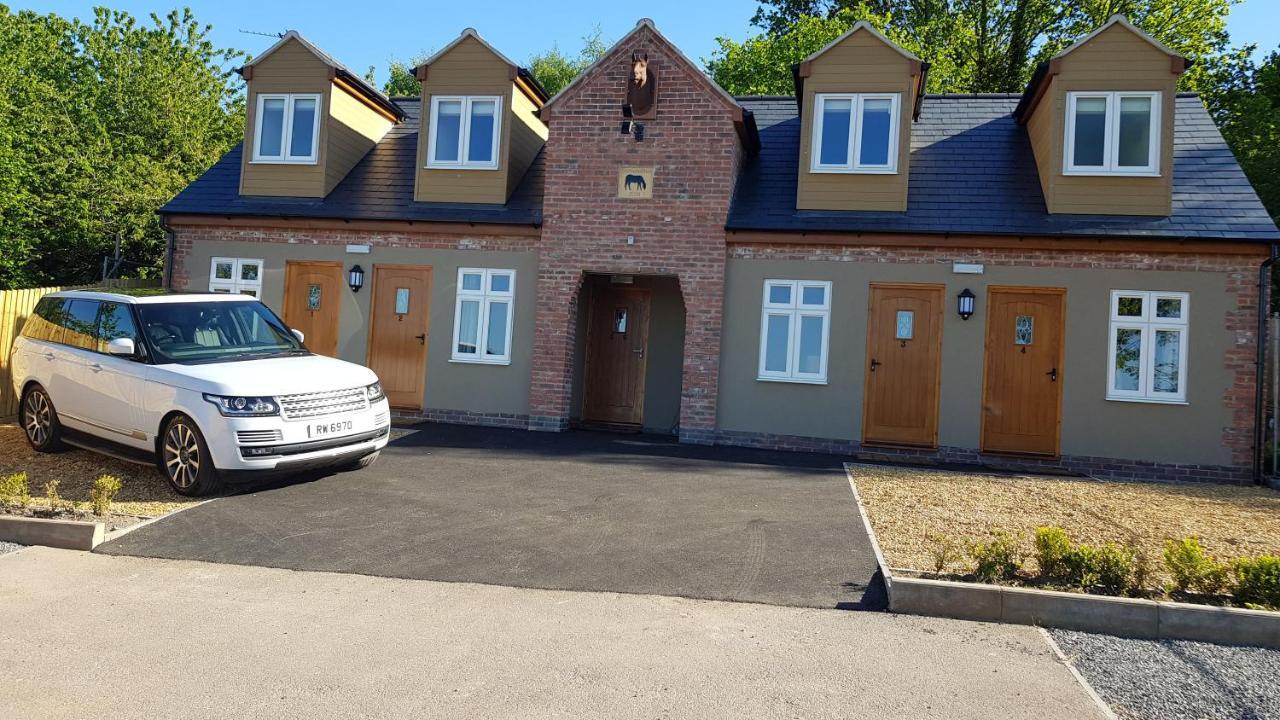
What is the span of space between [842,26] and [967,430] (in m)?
19.9

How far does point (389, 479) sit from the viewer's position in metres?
8.77

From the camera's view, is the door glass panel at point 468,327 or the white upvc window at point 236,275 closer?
the door glass panel at point 468,327

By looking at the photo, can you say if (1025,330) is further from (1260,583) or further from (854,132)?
(1260,583)

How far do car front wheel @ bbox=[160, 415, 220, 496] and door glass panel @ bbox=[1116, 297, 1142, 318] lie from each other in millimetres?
11611

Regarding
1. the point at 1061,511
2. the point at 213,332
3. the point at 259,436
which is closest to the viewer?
the point at 259,436

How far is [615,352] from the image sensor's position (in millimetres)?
14617

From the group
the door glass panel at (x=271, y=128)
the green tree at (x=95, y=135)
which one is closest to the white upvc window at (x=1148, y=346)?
the door glass panel at (x=271, y=128)

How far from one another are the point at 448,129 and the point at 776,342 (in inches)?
265

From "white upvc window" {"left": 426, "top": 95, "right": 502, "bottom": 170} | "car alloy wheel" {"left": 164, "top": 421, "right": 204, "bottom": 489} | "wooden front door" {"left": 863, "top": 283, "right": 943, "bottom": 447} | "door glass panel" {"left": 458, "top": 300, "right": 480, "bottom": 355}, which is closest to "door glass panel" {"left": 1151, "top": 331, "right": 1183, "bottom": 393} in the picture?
"wooden front door" {"left": 863, "top": 283, "right": 943, "bottom": 447}

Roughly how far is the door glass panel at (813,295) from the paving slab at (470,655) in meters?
8.09

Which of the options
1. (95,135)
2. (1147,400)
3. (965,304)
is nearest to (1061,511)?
(965,304)

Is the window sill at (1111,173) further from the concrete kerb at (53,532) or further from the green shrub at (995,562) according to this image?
the concrete kerb at (53,532)

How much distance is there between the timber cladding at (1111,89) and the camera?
40.4 ft

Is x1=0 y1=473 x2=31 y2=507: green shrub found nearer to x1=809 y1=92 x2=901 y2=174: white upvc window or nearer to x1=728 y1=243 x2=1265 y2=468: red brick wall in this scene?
x1=728 y1=243 x2=1265 y2=468: red brick wall
